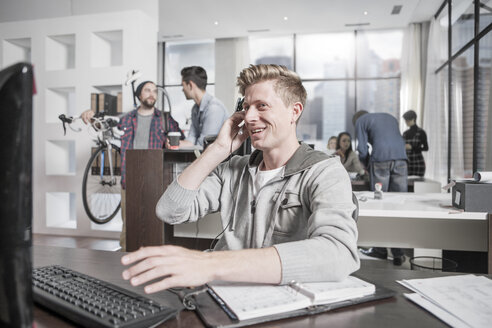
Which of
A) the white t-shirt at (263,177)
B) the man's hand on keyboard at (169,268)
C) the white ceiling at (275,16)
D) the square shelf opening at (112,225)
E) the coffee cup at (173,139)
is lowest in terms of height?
the square shelf opening at (112,225)

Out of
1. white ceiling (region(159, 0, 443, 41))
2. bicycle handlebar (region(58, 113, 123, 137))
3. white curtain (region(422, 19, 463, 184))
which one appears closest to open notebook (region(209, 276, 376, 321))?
bicycle handlebar (region(58, 113, 123, 137))

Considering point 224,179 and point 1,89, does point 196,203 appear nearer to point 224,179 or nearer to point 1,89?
point 224,179

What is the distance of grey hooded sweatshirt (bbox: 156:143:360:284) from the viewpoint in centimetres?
77

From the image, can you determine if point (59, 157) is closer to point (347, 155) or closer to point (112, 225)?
point (112, 225)

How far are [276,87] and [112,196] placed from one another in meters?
3.41

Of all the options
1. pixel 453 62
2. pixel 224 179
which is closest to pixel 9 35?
pixel 224 179

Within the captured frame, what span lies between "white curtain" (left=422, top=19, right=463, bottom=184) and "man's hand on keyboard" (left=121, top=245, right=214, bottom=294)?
18.2 feet

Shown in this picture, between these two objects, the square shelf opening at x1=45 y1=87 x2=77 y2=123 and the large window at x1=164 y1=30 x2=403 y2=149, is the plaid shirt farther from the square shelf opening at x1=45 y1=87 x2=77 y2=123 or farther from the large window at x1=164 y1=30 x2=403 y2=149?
the large window at x1=164 y1=30 x2=403 y2=149

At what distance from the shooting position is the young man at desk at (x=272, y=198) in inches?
29.4

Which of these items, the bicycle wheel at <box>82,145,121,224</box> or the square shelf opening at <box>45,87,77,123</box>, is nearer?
the bicycle wheel at <box>82,145,121,224</box>

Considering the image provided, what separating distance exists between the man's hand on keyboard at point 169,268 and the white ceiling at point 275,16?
5846mm

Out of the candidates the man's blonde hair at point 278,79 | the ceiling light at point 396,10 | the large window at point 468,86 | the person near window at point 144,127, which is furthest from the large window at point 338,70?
the man's blonde hair at point 278,79

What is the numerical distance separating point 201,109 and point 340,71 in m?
5.52

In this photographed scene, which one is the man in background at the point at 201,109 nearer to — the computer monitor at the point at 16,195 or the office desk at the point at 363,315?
the office desk at the point at 363,315
